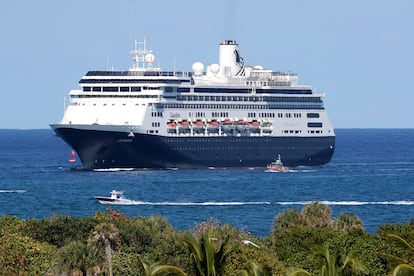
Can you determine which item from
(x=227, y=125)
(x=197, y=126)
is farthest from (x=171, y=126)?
(x=227, y=125)

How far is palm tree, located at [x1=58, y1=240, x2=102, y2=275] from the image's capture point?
50.2m

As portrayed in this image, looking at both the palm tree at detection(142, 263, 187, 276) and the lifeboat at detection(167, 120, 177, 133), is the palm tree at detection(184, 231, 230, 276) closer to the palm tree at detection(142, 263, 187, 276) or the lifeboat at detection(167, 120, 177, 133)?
the palm tree at detection(142, 263, 187, 276)

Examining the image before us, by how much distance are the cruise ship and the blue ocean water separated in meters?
1.68

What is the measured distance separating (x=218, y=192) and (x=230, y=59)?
41.0m

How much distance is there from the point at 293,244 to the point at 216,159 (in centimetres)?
8073

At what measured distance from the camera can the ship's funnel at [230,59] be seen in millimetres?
150625

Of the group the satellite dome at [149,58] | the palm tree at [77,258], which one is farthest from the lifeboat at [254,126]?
the palm tree at [77,258]

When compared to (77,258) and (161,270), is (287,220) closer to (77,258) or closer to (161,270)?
(77,258)

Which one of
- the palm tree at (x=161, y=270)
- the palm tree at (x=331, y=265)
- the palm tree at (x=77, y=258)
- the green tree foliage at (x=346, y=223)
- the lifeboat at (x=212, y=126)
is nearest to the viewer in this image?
the palm tree at (x=161, y=270)

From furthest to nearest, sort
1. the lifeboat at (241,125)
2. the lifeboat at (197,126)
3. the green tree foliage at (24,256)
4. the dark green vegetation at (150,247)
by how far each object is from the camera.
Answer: the lifeboat at (241,125)
the lifeboat at (197,126)
the green tree foliage at (24,256)
the dark green vegetation at (150,247)

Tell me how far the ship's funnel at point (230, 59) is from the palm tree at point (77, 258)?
99599mm

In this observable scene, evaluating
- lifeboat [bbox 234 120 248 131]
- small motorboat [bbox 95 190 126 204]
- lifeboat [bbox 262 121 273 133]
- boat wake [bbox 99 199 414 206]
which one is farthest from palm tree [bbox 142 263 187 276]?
lifeboat [bbox 262 121 273 133]

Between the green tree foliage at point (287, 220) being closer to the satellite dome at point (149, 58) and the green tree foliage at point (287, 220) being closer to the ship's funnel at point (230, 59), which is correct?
the satellite dome at point (149, 58)

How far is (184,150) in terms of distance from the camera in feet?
443
